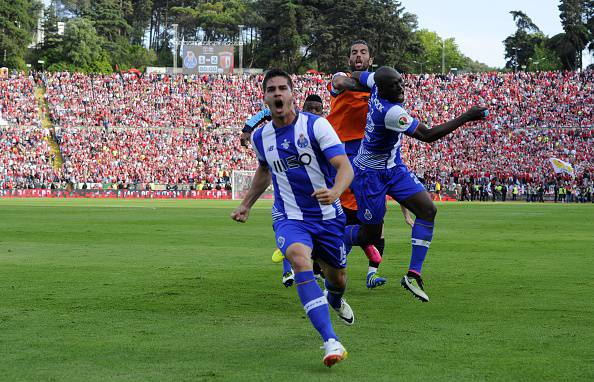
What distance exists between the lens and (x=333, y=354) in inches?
235

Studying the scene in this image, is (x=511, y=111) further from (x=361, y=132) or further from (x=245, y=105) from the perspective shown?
(x=361, y=132)

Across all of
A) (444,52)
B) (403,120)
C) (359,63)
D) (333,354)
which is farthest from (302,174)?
(444,52)

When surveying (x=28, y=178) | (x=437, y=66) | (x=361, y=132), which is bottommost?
(x=28, y=178)

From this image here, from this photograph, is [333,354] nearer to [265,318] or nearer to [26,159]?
[265,318]

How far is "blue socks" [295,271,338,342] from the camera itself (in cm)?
634

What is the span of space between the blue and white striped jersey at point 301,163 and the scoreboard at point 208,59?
80.5m

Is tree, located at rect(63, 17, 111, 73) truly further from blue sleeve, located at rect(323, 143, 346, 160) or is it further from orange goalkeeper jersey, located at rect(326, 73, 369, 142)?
blue sleeve, located at rect(323, 143, 346, 160)

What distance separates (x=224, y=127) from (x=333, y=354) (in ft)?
214

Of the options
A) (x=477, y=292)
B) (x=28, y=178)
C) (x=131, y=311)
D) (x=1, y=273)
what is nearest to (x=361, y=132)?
(x=477, y=292)

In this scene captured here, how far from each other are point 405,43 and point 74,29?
4288 centimetres

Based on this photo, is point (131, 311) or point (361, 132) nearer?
point (131, 311)

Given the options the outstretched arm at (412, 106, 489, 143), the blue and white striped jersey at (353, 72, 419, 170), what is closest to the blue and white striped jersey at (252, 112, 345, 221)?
the outstretched arm at (412, 106, 489, 143)

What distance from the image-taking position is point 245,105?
7375 cm

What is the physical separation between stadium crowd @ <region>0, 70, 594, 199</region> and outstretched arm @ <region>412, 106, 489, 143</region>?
159 ft
